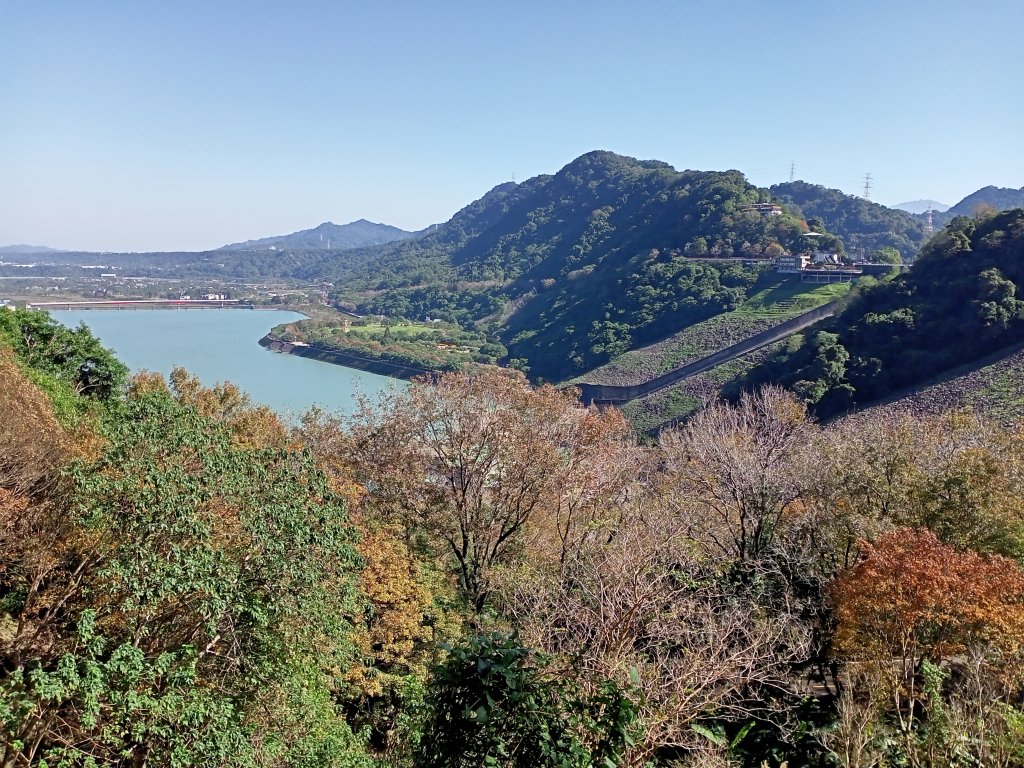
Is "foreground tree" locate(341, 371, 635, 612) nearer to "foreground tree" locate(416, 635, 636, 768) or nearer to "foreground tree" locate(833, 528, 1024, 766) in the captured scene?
"foreground tree" locate(833, 528, 1024, 766)

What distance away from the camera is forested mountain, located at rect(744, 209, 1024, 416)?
27250mm

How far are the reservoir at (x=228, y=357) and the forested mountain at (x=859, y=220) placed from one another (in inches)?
2244

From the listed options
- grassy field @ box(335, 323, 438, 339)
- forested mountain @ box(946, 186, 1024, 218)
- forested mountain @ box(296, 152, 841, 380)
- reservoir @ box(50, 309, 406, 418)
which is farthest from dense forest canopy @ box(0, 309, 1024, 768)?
forested mountain @ box(946, 186, 1024, 218)

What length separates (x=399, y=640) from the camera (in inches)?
320

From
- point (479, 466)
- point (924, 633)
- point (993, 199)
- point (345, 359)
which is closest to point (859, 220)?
point (993, 199)

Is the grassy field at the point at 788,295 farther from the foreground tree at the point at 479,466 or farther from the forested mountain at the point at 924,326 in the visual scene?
the foreground tree at the point at 479,466

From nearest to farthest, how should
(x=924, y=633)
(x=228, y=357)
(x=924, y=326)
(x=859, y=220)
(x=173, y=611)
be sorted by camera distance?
(x=173, y=611) < (x=924, y=633) < (x=924, y=326) < (x=228, y=357) < (x=859, y=220)

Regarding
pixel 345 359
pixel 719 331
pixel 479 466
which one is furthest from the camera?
pixel 345 359

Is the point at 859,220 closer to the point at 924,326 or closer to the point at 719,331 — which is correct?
the point at 719,331

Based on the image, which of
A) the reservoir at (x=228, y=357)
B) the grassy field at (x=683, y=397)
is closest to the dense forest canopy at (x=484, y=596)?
the reservoir at (x=228, y=357)

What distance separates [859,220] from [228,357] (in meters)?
75.4

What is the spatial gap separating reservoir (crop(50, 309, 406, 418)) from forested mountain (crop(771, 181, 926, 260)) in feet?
187

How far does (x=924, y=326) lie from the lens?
28.9 meters

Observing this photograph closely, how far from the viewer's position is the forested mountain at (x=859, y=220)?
3051 inches
